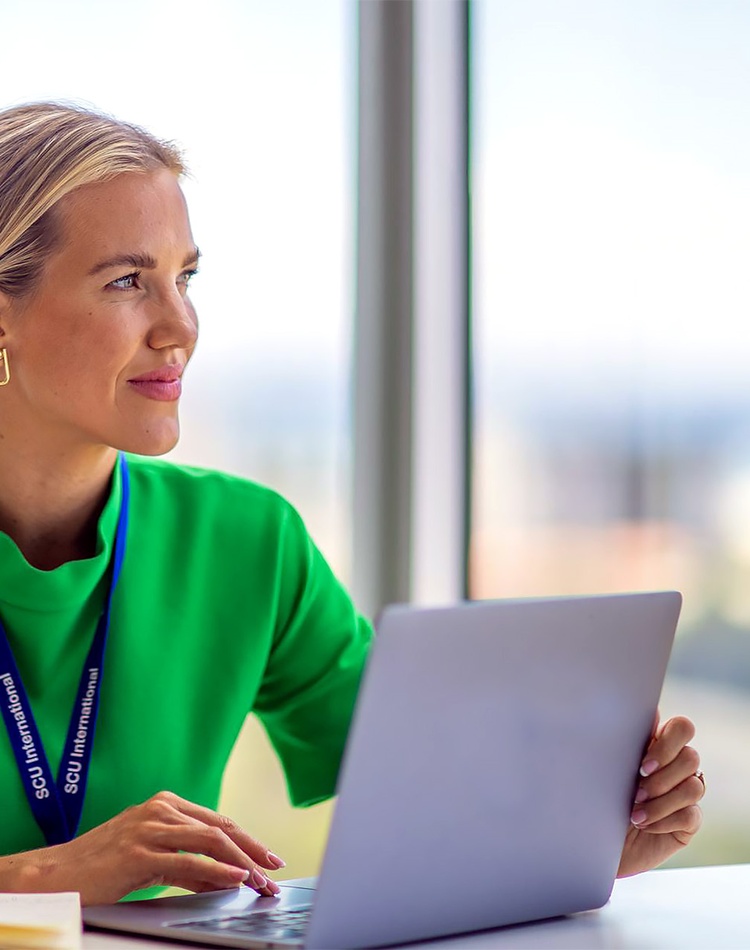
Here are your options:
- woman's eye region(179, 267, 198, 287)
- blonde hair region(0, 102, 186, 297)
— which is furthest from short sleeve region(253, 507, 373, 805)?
blonde hair region(0, 102, 186, 297)

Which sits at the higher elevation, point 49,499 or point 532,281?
point 532,281

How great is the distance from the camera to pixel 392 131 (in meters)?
2.88

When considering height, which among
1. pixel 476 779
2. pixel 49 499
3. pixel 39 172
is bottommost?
pixel 476 779

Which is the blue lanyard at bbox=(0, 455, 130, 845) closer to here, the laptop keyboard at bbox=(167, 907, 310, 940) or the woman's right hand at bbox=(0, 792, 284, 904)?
the woman's right hand at bbox=(0, 792, 284, 904)

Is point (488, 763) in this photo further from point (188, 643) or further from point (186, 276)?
point (186, 276)

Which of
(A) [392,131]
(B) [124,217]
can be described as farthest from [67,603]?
(A) [392,131]

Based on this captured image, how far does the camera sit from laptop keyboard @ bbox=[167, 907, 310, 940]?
1.01 metres

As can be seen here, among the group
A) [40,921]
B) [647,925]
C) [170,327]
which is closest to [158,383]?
[170,327]

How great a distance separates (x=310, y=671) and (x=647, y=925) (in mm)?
728

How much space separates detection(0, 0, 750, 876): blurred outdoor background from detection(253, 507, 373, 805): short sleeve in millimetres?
890

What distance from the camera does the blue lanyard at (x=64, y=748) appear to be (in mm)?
1525

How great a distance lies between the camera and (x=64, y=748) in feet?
5.14

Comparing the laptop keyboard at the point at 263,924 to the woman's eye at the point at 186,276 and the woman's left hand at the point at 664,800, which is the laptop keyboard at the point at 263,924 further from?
the woman's eye at the point at 186,276

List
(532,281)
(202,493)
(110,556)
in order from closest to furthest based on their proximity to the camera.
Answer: (110,556) → (202,493) → (532,281)
